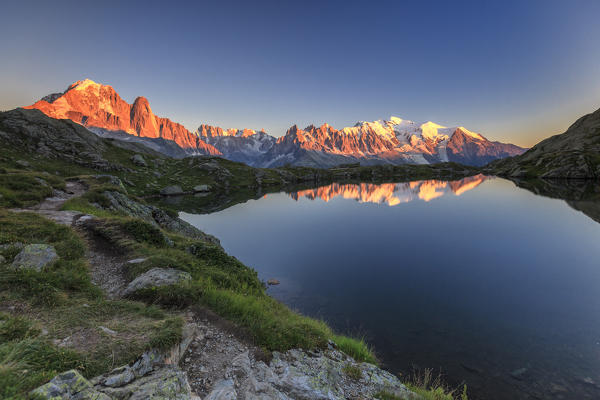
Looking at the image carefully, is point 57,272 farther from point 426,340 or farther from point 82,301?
point 426,340

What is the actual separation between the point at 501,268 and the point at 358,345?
24.3 m

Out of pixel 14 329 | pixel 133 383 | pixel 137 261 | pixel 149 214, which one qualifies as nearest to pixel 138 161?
pixel 149 214

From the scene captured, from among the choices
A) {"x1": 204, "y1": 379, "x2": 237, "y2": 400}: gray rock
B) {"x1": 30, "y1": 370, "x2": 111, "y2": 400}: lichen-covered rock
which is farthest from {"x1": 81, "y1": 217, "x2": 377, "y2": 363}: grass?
{"x1": 30, "y1": 370, "x2": 111, "y2": 400}: lichen-covered rock

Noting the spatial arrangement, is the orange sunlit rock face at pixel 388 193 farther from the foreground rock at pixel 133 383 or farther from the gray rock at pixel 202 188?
the foreground rock at pixel 133 383

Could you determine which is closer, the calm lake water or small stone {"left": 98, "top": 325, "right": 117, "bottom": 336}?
small stone {"left": 98, "top": 325, "right": 117, "bottom": 336}

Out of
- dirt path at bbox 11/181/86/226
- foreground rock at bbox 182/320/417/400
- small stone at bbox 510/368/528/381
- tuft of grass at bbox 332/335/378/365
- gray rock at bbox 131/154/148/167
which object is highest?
gray rock at bbox 131/154/148/167

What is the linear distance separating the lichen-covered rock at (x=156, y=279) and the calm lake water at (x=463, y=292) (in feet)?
40.0

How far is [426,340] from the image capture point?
51.9 feet

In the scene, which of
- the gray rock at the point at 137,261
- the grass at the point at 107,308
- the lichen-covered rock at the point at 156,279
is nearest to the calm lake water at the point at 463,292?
the grass at the point at 107,308

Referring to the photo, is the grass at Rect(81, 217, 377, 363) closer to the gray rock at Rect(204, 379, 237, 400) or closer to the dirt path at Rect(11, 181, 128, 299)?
the dirt path at Rect(11, 181, 128, 299)

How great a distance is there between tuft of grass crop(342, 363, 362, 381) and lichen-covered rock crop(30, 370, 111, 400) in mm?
7489

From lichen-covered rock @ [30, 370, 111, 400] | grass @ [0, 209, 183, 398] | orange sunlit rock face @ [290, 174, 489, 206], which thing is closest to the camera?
lichen-covered rock @ [30, 370, 111, 400]

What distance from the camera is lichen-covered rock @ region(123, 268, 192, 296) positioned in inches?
400

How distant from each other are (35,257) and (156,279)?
5.57 metres
